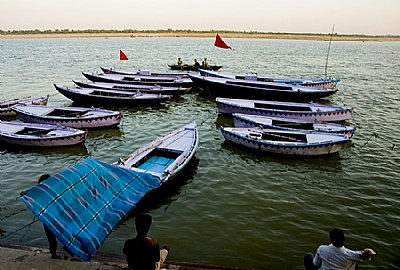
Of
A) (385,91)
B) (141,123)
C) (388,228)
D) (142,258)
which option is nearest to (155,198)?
(142,258)

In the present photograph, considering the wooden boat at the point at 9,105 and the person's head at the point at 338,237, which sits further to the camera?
the wooden boat at the point at 9,105

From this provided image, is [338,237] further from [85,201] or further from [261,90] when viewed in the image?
[261,90]

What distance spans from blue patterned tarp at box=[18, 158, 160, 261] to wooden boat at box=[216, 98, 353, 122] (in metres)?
13.5

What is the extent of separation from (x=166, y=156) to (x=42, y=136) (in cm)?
658

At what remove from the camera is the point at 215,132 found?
1931cm

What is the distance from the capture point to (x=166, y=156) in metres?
13.6

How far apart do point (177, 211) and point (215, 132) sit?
8851 mm

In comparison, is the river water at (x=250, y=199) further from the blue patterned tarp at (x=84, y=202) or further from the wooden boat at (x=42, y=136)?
the blue patterned tarp at (x=84, y=202)

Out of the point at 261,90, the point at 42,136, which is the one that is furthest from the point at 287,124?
the point at 42,136

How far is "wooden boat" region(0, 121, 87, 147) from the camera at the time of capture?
15.7 m

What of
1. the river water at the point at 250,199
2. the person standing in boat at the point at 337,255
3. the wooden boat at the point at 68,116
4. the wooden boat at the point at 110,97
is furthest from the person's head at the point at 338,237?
the wooden boat at the point at 110,97

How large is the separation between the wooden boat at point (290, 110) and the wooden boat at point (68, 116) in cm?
703

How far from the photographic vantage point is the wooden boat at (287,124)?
1670 cm

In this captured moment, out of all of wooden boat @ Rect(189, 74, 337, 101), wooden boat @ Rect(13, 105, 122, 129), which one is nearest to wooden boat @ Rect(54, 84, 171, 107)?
wooden boat @ Rect(13, 105, 122, 129)
